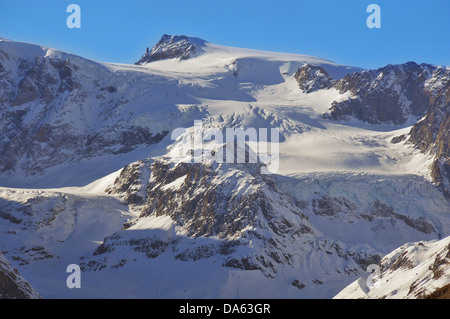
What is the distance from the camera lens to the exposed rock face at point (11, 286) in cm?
13438

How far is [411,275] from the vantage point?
157 metres

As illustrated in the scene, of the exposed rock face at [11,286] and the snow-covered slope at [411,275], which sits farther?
the snow-covered slope at [411,275]

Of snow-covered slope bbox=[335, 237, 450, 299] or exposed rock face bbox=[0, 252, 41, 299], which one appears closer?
exposed rock face bbox=[0, 252, 41, 299]

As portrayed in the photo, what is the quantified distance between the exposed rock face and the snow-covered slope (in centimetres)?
5598

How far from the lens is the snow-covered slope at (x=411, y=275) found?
143 m

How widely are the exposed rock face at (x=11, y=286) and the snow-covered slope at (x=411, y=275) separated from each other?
2204 inches

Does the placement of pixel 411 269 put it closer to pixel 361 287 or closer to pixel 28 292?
pixel 361 287

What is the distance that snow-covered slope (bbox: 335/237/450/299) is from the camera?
14300 centimetres

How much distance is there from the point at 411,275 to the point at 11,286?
6315 centimetres

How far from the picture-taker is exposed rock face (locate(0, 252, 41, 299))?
134 meters
